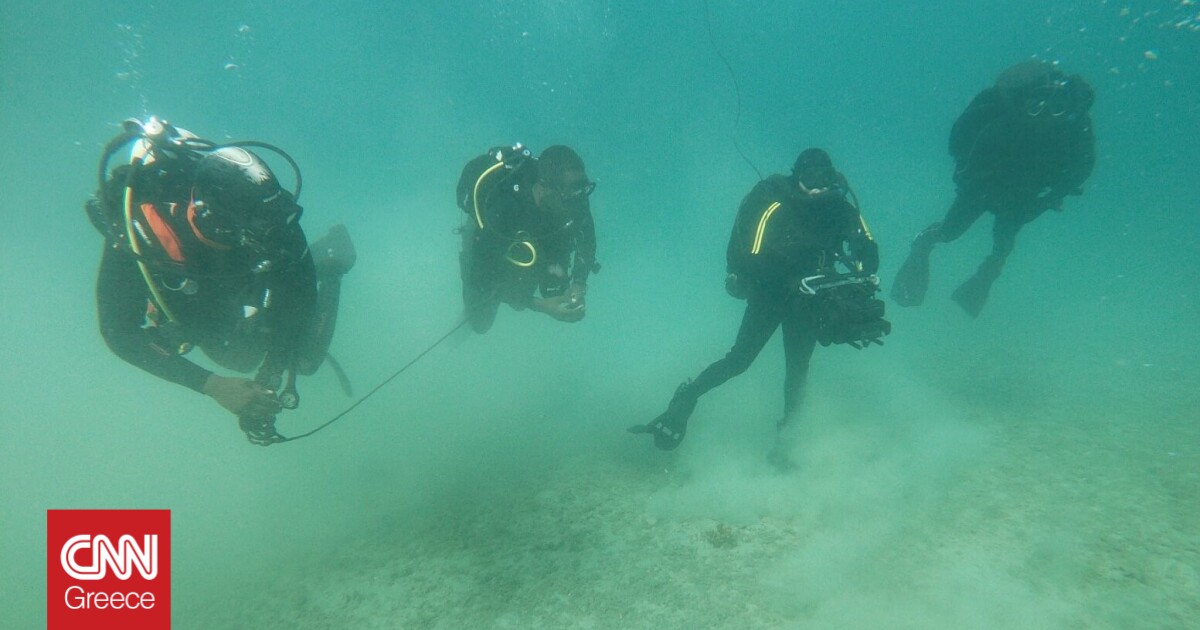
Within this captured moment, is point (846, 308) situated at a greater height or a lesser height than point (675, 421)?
greater

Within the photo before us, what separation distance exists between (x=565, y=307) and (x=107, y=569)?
539 centimetres

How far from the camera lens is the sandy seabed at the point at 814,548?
345 centimetres

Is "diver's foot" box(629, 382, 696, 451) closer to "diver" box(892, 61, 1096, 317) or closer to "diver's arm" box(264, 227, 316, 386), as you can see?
"diver's arm" box(264, 227, 316, 386)

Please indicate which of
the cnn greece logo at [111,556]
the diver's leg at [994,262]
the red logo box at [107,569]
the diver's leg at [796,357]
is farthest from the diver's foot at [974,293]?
the cnn greece logo at [111,556]

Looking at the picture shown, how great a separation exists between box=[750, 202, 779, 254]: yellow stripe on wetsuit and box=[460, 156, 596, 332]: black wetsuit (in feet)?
7.08

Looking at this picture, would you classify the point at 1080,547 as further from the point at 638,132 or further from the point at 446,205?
the point at 638,132

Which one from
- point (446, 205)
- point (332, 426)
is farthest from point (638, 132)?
point (332, 426)

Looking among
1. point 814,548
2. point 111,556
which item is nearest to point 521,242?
point 814,548

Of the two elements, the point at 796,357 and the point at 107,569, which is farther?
the point at 796,357

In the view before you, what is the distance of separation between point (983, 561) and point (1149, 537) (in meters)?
1.38

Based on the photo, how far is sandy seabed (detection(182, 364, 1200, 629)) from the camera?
11.3ft

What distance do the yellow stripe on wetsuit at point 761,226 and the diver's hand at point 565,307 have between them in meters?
2.27

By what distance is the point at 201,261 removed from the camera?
3.71 metres

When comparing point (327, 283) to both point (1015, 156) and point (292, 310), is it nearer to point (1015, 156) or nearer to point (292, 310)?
point (292, 310)
